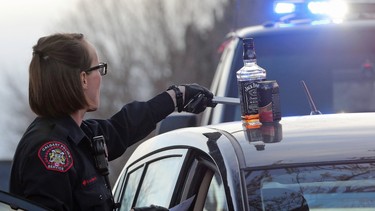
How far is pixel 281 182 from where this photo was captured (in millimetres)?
3330

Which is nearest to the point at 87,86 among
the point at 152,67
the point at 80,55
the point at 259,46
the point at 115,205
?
the point at 80,55

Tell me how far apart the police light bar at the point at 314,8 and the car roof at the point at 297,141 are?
4.30 metres

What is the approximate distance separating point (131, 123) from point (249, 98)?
0.56 metres

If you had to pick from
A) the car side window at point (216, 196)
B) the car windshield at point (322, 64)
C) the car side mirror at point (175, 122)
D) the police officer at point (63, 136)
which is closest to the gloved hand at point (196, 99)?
the police officer at point (63, 136)

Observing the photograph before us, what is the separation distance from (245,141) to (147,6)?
27170mm

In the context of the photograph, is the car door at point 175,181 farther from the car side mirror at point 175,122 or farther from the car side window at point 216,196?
the car side mirror at point 175,122

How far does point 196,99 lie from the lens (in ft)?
14.7

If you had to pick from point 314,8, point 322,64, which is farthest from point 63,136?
point 314,8

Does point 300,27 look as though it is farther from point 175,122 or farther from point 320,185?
point 320,185

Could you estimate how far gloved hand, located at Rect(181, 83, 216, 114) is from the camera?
14.6ft

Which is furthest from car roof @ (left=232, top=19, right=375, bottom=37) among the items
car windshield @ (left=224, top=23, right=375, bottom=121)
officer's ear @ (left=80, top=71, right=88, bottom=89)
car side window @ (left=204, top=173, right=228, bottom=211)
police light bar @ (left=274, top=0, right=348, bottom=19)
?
car side window @ (left=204, top=173, right=228, bottom=211)

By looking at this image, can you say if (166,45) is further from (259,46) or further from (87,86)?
(87,86)

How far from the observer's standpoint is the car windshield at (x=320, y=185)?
3.32 metres

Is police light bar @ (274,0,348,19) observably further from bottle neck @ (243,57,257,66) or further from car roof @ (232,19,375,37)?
bottle neck @ (243,57,257,66)
